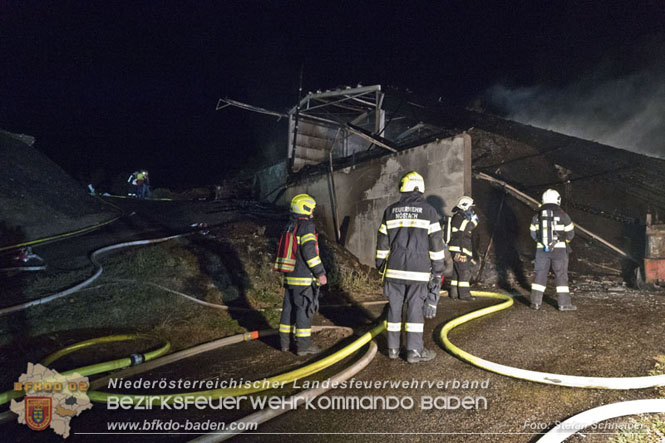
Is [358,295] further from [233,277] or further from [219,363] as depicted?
[219,363]

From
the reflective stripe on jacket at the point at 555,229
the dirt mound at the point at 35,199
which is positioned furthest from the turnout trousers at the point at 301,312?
the dirt mound at the point at 35,199

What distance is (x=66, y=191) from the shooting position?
12406 millimetres

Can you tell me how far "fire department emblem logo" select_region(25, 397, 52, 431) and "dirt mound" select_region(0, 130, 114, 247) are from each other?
7.46 meters

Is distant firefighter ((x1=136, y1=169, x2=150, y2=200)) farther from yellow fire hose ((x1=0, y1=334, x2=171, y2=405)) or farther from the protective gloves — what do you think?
the protective gloves

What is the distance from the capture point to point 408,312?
3783 millimetres

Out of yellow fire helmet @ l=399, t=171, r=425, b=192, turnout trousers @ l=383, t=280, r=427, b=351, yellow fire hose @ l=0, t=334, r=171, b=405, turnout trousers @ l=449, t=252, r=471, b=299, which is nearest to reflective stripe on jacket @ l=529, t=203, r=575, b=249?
turnout trousers @ l=449, t=252, r=471, b=299

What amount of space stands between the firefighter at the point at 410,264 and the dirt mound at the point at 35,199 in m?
9.52

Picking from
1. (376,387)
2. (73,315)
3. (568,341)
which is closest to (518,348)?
(568,341)

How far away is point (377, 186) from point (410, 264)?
527 centimetres

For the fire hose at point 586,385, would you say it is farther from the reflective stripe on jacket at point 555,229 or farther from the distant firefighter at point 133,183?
the distant firefighter at point 133,183

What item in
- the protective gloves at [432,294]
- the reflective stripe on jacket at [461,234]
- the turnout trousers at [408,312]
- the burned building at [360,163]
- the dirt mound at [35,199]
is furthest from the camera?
the dirt mound at [35,199]

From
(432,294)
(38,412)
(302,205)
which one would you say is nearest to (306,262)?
(302,205)

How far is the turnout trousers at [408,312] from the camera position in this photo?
3.75 meters

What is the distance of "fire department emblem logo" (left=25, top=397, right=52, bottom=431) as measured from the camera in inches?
110
